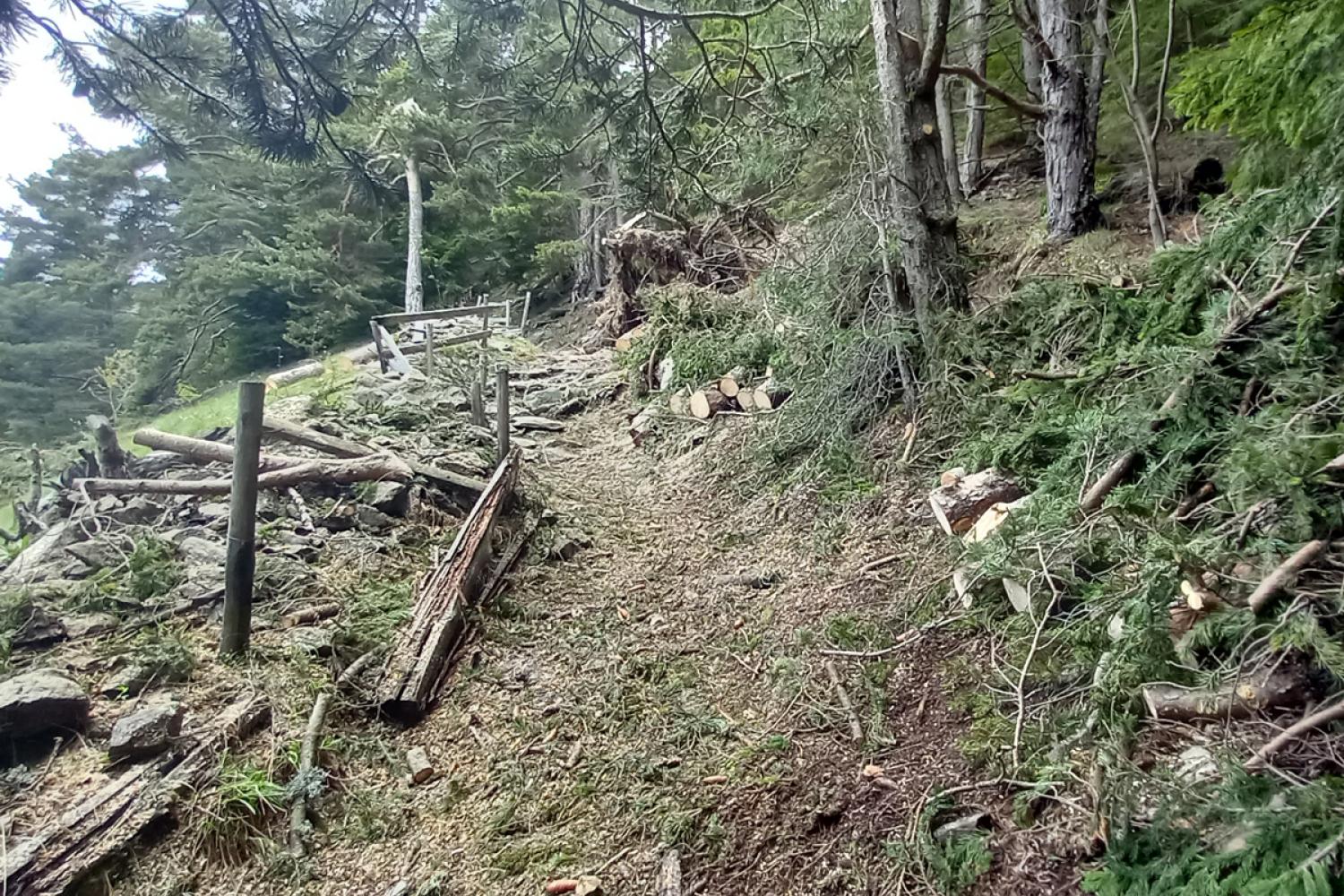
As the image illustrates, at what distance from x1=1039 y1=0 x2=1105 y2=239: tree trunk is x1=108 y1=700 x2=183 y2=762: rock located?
Result: 6.96 metres

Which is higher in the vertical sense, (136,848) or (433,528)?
(433,528)

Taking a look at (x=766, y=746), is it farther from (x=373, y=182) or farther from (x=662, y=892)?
(x=373, y=182)

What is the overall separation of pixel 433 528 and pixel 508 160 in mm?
3983

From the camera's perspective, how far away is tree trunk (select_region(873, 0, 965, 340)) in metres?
4.63

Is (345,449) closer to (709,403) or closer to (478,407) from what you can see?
(478,407)

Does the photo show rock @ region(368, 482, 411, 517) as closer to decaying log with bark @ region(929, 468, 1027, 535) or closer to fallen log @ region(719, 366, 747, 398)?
fallen log @ region(719, 366, 747, 398)

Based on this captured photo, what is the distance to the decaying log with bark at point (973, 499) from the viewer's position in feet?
11.8

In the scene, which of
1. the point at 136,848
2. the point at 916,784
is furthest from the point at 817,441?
the point at 136,848

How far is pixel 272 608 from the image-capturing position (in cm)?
416

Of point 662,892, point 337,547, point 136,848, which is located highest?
point 337,547

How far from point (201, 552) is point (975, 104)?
28.3 feet

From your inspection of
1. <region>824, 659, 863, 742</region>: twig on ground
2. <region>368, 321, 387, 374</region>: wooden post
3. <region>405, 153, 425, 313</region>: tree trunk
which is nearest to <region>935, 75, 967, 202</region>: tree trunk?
<region>824, 659, 863, 742</region>: twig on ground

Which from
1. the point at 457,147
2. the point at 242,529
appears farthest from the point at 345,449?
the point at 457,147

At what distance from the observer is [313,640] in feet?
12.7
